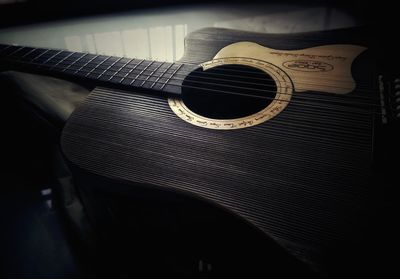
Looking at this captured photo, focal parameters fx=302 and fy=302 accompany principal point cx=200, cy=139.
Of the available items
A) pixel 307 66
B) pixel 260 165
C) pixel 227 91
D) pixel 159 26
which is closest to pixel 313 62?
pixel 307 66

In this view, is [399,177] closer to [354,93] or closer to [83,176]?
[354,93]

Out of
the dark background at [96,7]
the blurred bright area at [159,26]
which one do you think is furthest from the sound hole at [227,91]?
the dark background at [96,7]

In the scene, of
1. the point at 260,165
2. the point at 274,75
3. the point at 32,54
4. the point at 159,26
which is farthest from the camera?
the point at 159,26

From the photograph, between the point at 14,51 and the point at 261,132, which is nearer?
the point at 261,132

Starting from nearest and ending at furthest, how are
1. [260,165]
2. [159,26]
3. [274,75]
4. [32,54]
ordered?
[260,165] → [274,75] → [32,54] → [159,26]

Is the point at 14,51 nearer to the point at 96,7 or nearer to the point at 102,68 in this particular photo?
the point at 102,68

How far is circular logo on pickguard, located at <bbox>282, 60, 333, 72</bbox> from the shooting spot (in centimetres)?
72

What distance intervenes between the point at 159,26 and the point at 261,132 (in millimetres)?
823

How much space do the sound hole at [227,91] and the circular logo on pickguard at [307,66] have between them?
0.06 meters

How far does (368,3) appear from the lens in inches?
46.4

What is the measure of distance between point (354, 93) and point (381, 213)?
0.30 metres

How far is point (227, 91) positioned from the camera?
0.74 metres

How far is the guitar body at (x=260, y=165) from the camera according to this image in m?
0.43

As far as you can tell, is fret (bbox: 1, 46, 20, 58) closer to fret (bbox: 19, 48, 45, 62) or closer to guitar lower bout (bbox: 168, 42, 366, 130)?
fret (bbox: 19, 48, 45, 62)
